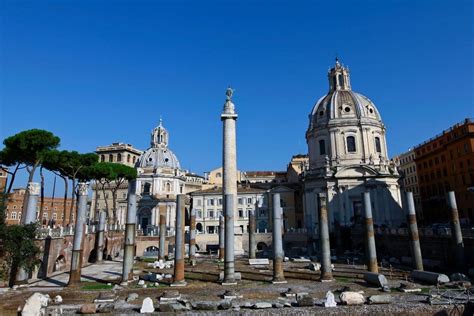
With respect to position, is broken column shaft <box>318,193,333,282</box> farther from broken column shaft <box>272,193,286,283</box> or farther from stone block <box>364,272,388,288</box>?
broken column shaft <box>272,193,286,283</box>

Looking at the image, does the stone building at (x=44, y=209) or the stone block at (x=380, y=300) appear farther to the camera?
the stone building at (x=44, y=209)

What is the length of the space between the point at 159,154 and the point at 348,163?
38919 millimetres

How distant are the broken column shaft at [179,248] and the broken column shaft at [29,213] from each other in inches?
303

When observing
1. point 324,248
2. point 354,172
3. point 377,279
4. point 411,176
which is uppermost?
point 411,176

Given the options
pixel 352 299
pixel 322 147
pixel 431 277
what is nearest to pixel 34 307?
pixel 352 299

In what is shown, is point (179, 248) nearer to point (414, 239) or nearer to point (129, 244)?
point (129, 244)

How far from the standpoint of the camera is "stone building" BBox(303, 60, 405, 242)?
151ft

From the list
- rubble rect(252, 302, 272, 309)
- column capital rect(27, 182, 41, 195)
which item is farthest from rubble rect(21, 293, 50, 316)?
column capital rect(27, 182, 41, 195)

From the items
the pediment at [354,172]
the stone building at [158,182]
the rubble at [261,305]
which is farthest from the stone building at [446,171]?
the stone building at [158,182]

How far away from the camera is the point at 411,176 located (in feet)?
213

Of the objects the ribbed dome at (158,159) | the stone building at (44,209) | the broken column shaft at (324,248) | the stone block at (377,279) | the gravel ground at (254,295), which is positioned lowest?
the gravel ground at (254,295)

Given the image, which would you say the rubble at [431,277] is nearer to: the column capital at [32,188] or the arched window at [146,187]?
the column capital at [32,188]

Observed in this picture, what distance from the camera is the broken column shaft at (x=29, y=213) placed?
18828mm

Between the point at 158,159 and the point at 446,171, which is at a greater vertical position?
the point at 158,159
